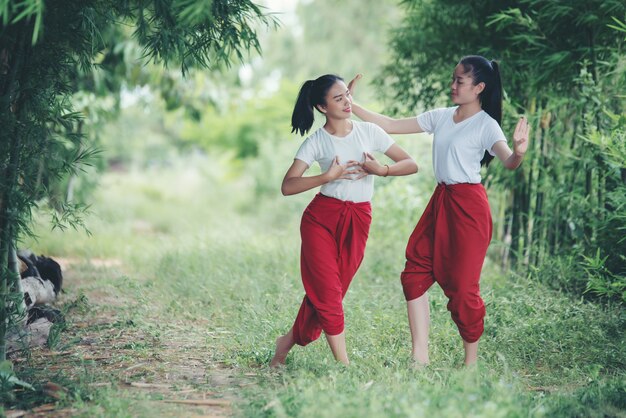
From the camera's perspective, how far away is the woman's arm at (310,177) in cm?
373

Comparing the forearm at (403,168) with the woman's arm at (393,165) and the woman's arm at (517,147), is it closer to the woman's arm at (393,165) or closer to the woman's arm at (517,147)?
the woman's arm at (393,165)

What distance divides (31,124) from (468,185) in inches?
90.3

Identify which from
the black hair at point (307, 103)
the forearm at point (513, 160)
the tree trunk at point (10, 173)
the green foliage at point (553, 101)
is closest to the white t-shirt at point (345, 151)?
the black hair at point (307, 103)

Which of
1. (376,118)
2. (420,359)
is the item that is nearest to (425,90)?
(376,118)

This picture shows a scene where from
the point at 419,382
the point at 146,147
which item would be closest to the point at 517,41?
the point at 419,382

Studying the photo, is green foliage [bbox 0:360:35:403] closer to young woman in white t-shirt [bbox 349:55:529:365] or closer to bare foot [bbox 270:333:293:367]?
bare foot [bbox 270:333:293:367]

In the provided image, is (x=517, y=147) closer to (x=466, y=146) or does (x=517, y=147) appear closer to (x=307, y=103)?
(x=466, y=146)

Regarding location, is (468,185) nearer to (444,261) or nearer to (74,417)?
(444,261)

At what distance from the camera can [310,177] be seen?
380 cm

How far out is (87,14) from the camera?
4.03 m

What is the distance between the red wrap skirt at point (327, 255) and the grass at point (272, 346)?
24 cm

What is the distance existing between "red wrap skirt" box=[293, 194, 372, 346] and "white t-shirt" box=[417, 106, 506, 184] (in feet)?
1.55

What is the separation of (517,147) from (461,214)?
450 millimetres

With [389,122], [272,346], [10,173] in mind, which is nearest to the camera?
[10,173]
